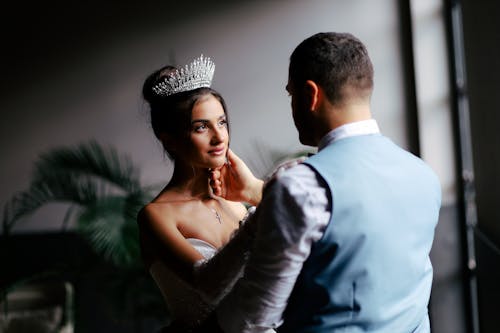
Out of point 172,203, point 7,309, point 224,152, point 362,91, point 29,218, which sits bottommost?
point 7,309

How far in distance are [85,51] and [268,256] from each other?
383 cm

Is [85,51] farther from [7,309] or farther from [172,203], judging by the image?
[172,203]

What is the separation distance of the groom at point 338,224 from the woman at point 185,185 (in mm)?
380

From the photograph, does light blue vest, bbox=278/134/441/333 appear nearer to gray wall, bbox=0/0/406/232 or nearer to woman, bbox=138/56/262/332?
woman, bbox=138/56/262/332

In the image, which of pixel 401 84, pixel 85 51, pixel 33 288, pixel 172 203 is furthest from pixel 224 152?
pixel 85 51

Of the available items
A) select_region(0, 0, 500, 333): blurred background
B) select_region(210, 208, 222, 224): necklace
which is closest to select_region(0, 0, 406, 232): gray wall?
select_region(0, 0, 500, 333): blurred background

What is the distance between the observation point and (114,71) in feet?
15.6

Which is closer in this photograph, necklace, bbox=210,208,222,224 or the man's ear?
the man's ear

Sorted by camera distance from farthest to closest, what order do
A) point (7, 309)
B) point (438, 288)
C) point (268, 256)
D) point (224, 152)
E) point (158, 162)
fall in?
point (158, 162) → point (438, 288) → point (7, 309) → point (224, 152) → point (268, 256)

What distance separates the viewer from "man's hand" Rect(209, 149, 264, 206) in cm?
188

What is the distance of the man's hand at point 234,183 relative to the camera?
1875mm

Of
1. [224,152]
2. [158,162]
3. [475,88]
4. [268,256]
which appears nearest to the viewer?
[268,256]

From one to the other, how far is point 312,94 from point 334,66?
0.24 feet

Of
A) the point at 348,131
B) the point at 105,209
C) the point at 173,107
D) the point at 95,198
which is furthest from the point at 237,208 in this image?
the point at 95,198
